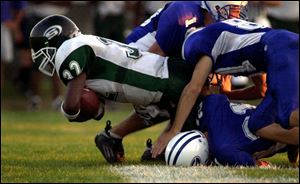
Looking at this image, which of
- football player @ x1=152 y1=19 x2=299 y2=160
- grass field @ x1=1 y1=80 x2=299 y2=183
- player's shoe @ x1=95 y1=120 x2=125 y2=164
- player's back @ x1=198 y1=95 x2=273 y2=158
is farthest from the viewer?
player's shoe @ x1=95 y1=120 x2=125 y2=164

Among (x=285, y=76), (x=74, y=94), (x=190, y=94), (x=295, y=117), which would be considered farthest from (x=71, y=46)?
(x=295, y=117)

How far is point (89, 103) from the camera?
6.85 metres

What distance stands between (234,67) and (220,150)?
0.63m

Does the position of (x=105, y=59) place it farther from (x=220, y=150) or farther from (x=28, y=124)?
(x=28, y=124)

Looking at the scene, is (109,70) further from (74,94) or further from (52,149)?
(52,149)

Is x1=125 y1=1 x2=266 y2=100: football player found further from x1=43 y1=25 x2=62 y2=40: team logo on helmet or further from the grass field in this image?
x1=43 y1=25 x2=62 y2=40: team logo on helmet

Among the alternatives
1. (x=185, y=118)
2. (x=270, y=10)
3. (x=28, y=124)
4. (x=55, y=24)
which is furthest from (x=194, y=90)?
(x=270, y=10)

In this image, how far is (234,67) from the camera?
6883mm

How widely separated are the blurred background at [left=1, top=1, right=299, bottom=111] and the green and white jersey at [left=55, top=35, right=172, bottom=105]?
7.38m

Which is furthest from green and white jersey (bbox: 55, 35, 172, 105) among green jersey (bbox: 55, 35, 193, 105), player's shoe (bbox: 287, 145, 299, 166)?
player's shoe (bbox: 287, 145, 299, 166)

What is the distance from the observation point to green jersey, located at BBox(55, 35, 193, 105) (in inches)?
273

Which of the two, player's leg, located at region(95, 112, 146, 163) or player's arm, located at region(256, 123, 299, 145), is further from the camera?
player's leg, located at region(95, 112, 146, 163)

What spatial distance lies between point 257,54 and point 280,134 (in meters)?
0.62

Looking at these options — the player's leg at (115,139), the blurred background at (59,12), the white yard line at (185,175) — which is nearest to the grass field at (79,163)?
the white yard line at (185,175)
